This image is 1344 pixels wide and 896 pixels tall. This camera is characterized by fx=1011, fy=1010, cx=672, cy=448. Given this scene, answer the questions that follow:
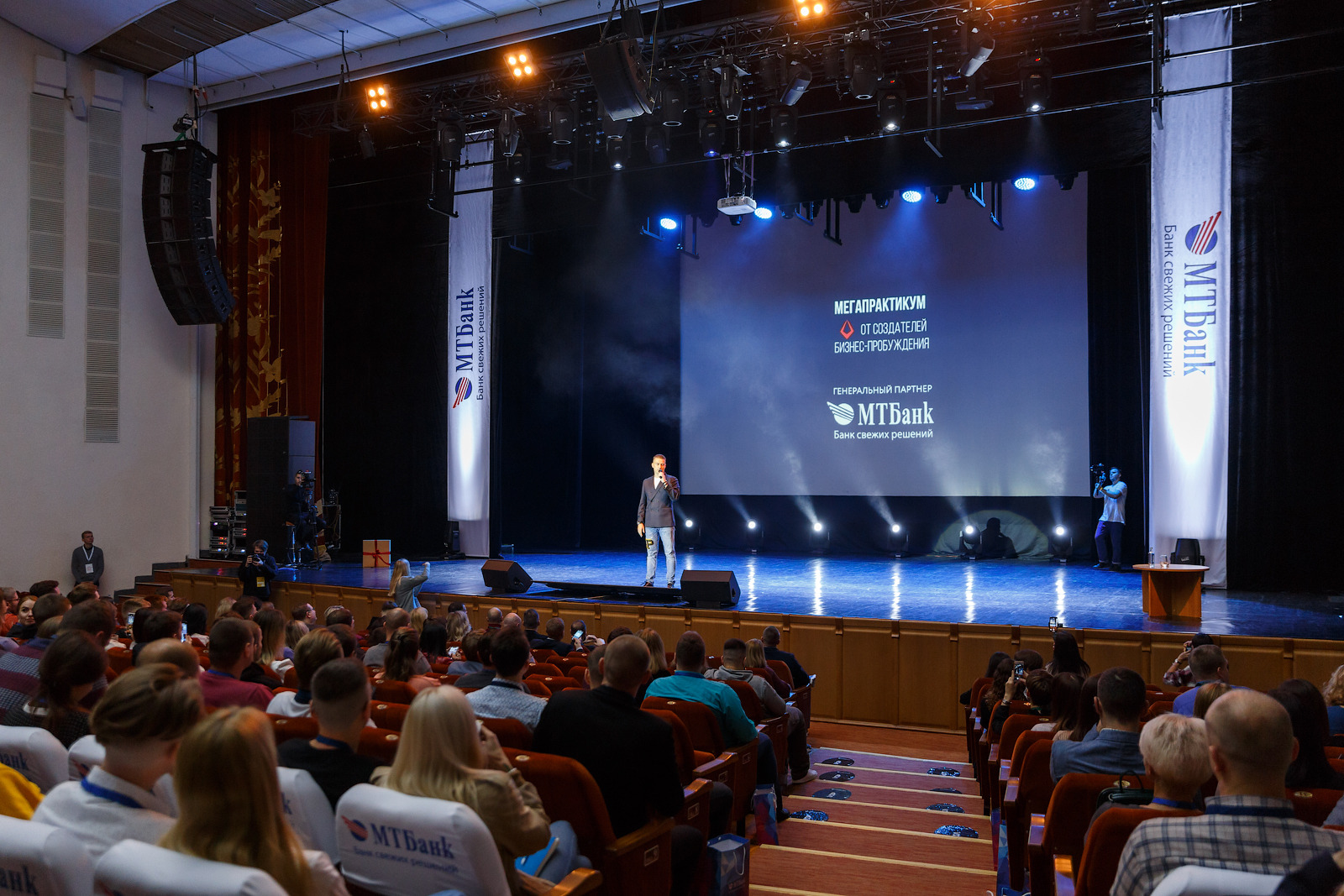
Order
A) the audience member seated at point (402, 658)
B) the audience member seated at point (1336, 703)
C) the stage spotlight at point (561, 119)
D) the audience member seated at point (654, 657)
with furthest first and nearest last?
the stage spotlight at point (561, 119) → the audience member seated at point (654, 657) → the audience member seated at point (402, 658) → the audience member seated at point (1336, 703)

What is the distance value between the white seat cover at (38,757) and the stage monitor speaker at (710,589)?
6.60m

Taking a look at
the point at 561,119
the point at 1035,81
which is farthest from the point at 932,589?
the point at 561,119

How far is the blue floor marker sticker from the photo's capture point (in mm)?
4477

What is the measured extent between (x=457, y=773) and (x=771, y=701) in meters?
3.20

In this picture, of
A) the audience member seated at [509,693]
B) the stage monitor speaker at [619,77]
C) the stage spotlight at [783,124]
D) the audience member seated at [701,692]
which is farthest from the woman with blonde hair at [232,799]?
the stage spotlight at [783,124]

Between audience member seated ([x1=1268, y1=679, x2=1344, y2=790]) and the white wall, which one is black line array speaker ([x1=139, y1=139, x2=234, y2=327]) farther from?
audience member seated ([x1=1268, y1=679, x2=1344, y2=790])

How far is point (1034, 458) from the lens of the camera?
1289cm

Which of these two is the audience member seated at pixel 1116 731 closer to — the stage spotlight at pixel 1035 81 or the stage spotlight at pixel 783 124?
the stage spotlight at pixel 1035 81

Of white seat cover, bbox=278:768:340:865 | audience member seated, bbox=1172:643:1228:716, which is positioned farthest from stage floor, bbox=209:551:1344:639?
white seat cover, bbox=278:768:340:865

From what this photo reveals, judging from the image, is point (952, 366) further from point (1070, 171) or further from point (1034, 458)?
point (1070, 171)

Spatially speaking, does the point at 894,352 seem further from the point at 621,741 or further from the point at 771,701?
the point at 621,741

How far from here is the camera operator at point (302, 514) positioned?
43.2 feet

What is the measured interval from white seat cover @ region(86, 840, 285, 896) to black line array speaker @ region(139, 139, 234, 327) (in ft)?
42.3

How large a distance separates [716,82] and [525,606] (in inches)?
219
